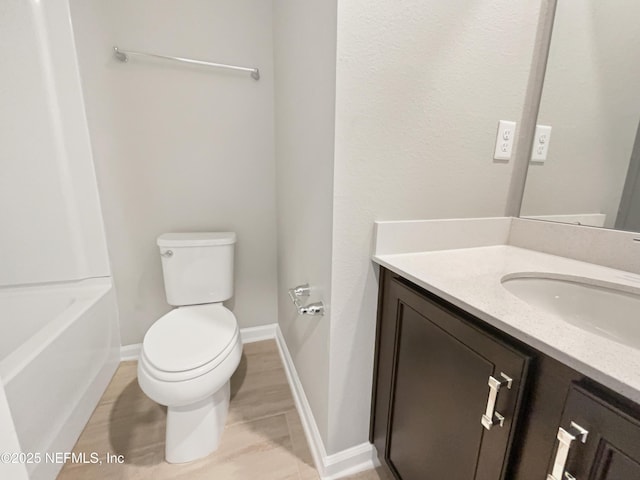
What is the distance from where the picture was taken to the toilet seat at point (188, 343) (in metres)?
0.99

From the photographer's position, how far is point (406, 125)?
0.82m

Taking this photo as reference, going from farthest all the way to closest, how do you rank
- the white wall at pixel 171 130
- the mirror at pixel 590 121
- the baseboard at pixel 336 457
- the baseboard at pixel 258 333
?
the baseboard at pixel 258 333 < the white wall at pixel 171 130 < the baseboard at pixel 336 457 < the mirror at pixel 590 121

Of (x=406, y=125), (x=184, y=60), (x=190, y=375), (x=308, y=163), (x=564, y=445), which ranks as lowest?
(x=190, y=375)

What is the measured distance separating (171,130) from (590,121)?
1799 mm

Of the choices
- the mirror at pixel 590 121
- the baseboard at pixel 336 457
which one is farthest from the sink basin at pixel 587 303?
the baseboard at pixel 336 457

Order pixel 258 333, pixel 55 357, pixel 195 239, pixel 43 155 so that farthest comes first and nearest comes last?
pixel 258 333
pixel 195 239
pixel 43 155
pixel 55 357

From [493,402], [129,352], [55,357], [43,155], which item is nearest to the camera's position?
[493,402]

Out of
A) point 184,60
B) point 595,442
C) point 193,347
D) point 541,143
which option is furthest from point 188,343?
point 541,143

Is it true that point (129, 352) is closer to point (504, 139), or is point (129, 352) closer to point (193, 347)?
point (193, 347)

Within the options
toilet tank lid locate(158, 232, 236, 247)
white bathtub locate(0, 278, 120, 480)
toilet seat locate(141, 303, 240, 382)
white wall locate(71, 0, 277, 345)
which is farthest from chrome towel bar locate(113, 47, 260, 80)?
toilet seat locate(141, 303, 240, 382)

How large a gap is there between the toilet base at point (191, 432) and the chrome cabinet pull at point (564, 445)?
114 centimetres

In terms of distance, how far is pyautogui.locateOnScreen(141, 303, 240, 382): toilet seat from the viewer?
0.99 m

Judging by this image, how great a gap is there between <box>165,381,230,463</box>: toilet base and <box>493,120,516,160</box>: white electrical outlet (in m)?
1.48

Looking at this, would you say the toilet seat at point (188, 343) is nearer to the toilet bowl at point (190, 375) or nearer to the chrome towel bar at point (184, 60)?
the toilet bowl at point (190, 375)
